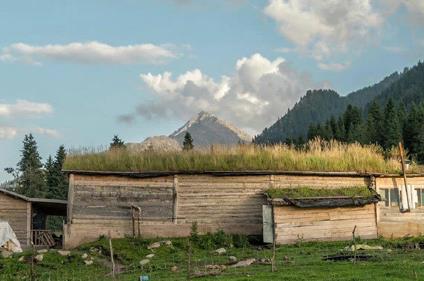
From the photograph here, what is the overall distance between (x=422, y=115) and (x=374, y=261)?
63764 millimetres

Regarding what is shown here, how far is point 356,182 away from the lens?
30.1 meters

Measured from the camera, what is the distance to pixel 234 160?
29.2 metres

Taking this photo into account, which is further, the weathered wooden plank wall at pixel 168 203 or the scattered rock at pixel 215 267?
the weathered wooden plank wall at pixel 168 203

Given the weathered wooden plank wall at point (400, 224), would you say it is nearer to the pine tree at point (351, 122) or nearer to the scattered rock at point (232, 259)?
the scattered rock at point (232, 259)

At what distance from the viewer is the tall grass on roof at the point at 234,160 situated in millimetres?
28875

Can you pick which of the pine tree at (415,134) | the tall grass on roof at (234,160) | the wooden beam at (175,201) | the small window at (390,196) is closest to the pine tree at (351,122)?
the pine tree at (415,134)

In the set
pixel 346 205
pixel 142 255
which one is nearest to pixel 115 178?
pixel 142 255

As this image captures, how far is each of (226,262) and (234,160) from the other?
879cm

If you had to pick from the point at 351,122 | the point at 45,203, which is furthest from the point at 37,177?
the point at 351,122

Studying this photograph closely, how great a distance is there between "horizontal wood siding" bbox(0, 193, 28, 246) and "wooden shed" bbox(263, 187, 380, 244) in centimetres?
1291

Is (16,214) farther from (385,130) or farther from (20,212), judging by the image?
(385,130)

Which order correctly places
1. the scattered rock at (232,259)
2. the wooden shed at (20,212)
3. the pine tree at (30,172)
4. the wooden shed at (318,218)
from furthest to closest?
the pine tree at (30,172)
the wooden shed at (20,212)
the wooden shed at (318,218)
the scattered rock at (232,259)

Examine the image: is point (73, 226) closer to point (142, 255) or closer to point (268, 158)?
point (142, 255)

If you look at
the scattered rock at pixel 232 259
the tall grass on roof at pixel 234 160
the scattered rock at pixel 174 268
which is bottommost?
the scattered rock at pixel 174 268
